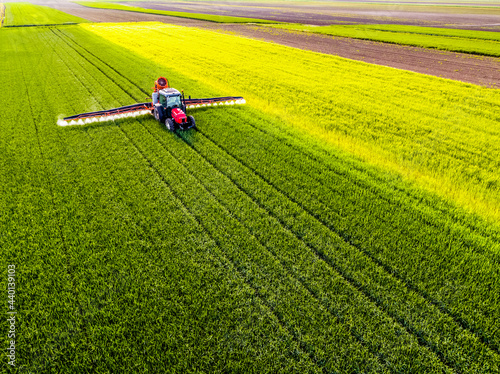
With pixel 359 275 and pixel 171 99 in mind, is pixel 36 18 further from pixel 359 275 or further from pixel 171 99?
pixel 359 275

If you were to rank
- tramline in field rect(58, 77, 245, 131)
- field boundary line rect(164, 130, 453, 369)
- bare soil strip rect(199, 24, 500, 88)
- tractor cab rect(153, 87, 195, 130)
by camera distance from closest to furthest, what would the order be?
field boundary line rect(164, 130, 453, 369) → tractor cab rect(153, 87, 195, 130) → tramline in field rect(58, 77, 245, 131) → bare soil strip rect(199, 24, 500, 88)

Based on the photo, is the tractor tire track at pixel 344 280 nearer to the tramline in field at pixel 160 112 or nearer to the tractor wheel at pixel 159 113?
the tramline in field at pixel 160 112

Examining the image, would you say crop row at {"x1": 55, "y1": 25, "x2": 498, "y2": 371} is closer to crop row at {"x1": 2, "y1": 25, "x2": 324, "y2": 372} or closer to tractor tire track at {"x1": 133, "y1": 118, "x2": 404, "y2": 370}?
tractor tire track at {"x1": 133, "y1": 118, "x2": 404, "y2": 370}

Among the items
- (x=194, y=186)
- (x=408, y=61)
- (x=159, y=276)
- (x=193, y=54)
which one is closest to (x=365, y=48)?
(x=408, y=61)

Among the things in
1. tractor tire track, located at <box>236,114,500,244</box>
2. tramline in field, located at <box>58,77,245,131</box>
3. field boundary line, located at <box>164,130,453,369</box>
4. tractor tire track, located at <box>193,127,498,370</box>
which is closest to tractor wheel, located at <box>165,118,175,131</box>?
tramline in field, located at <box>58,77,245,131</box>

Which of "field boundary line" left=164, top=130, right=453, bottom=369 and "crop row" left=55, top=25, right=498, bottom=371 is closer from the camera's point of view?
"crop row" left=55, top=25, right=498, bottom=371

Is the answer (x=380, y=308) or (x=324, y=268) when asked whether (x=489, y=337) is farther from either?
(x=324, y=268)

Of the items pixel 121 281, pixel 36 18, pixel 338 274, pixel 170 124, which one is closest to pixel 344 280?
pixel 338 274
